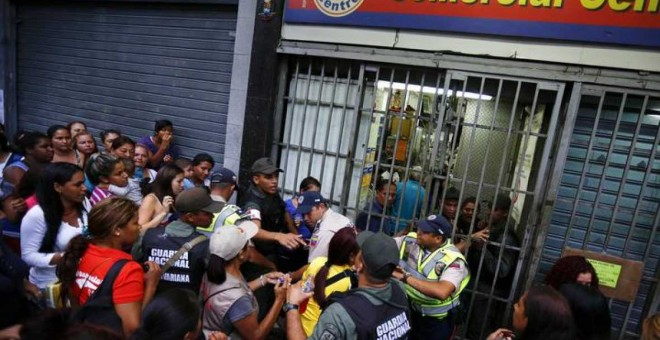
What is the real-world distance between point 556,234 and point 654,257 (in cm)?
95

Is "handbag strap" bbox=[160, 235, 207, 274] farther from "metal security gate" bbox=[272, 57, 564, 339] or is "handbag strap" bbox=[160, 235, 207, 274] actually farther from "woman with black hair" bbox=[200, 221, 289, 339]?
"metal security gate" bbox=[272, 57, 564, 339]

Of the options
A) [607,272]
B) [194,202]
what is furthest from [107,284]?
[607,272]

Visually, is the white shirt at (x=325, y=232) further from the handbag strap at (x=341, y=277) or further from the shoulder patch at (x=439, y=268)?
the shoulder patch at (x=439, y=268)

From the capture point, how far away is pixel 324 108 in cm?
509

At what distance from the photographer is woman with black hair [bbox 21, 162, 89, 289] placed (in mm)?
2666

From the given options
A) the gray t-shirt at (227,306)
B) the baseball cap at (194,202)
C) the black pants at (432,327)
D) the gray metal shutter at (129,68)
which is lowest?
the black pants at (432,327)

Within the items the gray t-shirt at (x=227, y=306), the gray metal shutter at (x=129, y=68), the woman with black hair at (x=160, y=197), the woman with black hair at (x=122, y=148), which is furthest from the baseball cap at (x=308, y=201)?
the gray metal shutter at (x=129, y=68)

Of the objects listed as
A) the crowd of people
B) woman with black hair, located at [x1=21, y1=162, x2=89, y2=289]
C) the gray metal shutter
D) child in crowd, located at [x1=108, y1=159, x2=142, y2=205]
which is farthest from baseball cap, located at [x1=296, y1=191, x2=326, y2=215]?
the gray metal shutter

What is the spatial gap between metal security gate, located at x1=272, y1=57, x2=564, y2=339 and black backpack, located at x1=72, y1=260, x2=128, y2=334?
10.1 ft

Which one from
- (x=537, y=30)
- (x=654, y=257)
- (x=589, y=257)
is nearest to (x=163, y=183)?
(x=537, y=30)

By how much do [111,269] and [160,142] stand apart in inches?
168

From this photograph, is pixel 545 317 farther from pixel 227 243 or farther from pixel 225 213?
pixel 225 213

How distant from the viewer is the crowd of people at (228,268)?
2041 mm

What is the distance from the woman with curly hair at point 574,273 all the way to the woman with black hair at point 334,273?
1992mm
